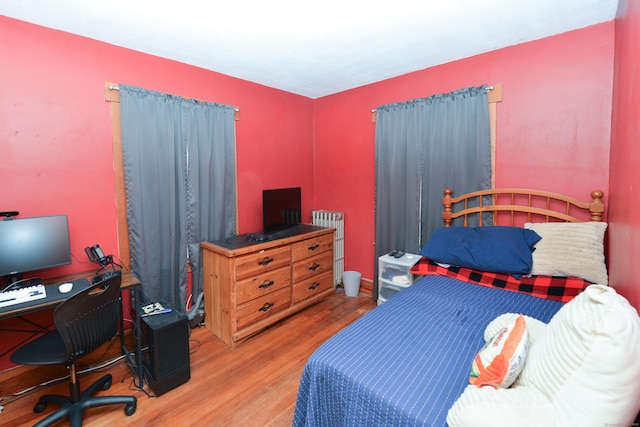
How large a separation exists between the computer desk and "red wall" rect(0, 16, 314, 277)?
167mm

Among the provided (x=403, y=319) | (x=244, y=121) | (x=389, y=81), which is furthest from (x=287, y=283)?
(x=389, y=81)

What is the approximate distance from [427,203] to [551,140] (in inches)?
43.3

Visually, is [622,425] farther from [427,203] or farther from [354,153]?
[354,153]

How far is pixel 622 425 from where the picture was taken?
31.8 inches

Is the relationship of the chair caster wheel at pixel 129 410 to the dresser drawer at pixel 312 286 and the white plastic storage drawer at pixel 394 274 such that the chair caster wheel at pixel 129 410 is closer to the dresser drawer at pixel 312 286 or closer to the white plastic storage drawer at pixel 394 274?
the dresser drawer at pixel 312 286

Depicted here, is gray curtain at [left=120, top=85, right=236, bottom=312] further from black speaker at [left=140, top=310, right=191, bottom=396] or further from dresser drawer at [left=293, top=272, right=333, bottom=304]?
dresser drawer at [left=293, top=272, right=333, bottom=304]

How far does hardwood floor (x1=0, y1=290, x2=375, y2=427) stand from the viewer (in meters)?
1.86

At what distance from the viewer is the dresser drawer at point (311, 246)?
312 centimetres

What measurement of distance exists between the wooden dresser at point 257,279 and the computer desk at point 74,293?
2.14ft

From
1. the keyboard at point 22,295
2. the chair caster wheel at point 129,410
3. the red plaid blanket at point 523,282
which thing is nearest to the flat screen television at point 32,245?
the keyboard at point 22,295

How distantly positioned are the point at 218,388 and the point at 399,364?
4.62 ft

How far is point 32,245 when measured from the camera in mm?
1996

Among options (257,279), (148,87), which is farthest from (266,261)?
(148,87)

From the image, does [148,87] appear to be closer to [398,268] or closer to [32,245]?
[32,245]
